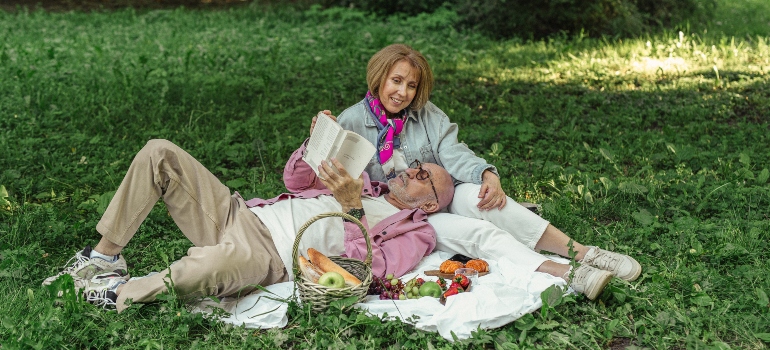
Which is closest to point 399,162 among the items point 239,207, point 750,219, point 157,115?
point 239,207

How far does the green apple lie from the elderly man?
0.24m

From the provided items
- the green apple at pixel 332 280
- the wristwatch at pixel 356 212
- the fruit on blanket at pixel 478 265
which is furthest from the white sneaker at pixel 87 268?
the fruit on blanket at pixel 478 265

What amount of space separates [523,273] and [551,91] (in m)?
4.59

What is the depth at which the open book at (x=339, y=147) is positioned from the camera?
148 inches

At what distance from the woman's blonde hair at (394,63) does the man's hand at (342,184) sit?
678 mm

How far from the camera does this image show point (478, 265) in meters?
4.11

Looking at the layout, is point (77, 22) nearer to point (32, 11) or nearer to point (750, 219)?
point (32, 11)

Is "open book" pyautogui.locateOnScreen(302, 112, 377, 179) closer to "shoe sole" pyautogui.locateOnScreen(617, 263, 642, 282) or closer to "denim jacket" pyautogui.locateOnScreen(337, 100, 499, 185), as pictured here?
"denim jacket" pyautogui.locateOnScreen(337, 100, 499, 185)

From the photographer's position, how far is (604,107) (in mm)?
7594

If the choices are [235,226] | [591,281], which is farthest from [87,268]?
[591,281]

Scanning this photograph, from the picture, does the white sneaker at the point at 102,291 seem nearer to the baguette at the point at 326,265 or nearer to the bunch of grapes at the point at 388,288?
the baguette at the point at 326,265

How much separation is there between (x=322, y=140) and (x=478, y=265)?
1065 millimetres

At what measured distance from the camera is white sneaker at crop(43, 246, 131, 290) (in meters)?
3.86

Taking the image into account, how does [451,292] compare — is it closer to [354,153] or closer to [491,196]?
[491,196]
